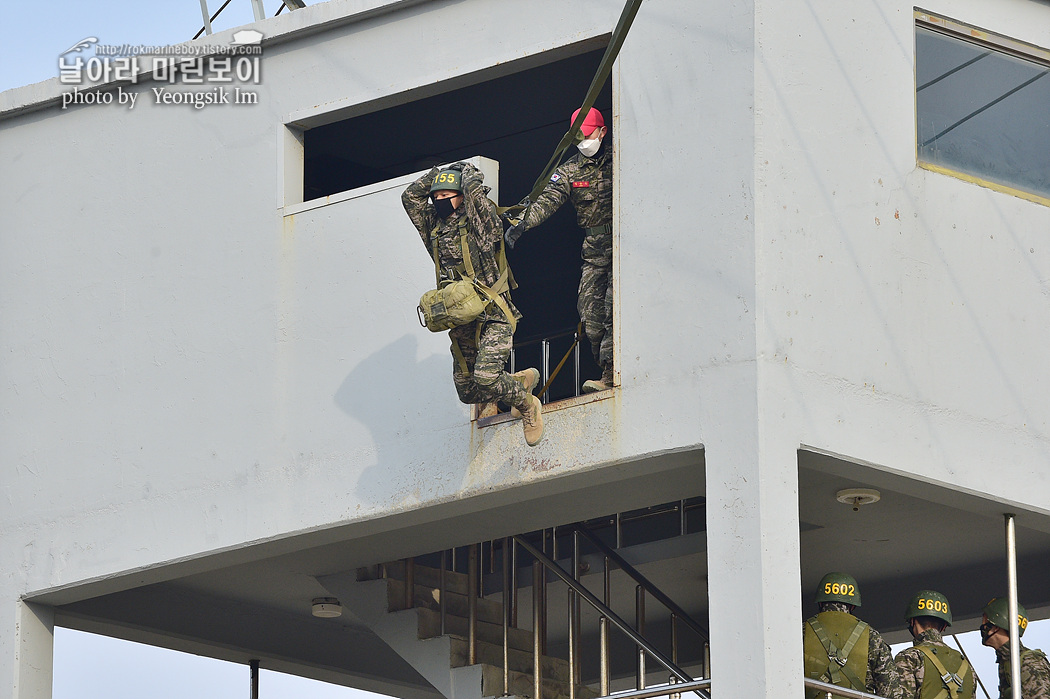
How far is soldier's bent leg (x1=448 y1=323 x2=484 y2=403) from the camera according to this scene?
13852mm

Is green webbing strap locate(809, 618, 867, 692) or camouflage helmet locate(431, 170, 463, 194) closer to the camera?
camouflage helmet locate(431, 170, 463, 194)

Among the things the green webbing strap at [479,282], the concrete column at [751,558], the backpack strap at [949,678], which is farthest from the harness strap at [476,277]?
the backpack strap at [949,678]

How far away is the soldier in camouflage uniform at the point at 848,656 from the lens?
48.2ft

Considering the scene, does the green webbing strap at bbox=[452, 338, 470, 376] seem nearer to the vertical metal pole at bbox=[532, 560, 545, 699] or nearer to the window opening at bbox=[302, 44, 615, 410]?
the window opening at bbox=[302, 44, 615, 410]

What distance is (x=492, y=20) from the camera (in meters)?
15.4

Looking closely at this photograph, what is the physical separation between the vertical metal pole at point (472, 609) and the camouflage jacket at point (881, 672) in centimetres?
346

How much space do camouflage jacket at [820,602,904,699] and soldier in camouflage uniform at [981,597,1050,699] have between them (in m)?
1.07

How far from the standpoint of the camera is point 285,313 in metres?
15.7

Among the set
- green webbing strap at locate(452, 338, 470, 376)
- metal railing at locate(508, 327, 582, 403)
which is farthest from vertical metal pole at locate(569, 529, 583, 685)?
green webbing strap at locate(452, 338, 470, 376)

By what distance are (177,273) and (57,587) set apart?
2765 millimetres

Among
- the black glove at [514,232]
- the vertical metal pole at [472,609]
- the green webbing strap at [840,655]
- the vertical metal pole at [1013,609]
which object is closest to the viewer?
the black glove at [514,232]

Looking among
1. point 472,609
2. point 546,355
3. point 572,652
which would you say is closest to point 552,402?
point 546,355

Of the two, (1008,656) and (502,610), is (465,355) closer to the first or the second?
(502,610)

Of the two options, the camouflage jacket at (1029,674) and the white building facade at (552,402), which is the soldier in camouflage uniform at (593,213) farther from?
the camouflage jacket at (1029,674)
